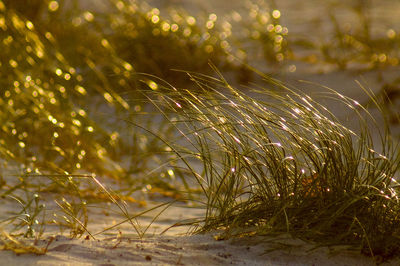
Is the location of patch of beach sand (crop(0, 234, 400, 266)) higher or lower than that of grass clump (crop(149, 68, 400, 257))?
lower

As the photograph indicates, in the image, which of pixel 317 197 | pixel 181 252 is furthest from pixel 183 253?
pixel 317 197

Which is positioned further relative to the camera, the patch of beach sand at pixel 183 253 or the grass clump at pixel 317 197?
the grass clump at pixel 317 197

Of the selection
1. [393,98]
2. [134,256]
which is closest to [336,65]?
[393,98]

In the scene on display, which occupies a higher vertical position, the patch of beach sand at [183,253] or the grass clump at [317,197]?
the grass clump at [317,197]

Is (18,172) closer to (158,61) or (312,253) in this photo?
(312,253)

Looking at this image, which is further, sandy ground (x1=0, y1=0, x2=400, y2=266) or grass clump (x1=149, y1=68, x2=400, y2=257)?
grass clump (x1=149, y1=68, x2=400, y2=257)

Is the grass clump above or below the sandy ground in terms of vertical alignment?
above

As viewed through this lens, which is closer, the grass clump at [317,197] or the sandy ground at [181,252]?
the sandy ground at [181,252]

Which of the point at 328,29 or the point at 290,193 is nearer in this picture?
the point at 290,193

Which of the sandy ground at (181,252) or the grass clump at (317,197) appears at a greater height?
the grass clump at (317,197)

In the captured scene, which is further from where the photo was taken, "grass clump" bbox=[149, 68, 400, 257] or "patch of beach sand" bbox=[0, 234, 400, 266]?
"grass clump" bbox=[149, 68, 400, 257]

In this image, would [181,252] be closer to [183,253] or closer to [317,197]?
[183,253]
